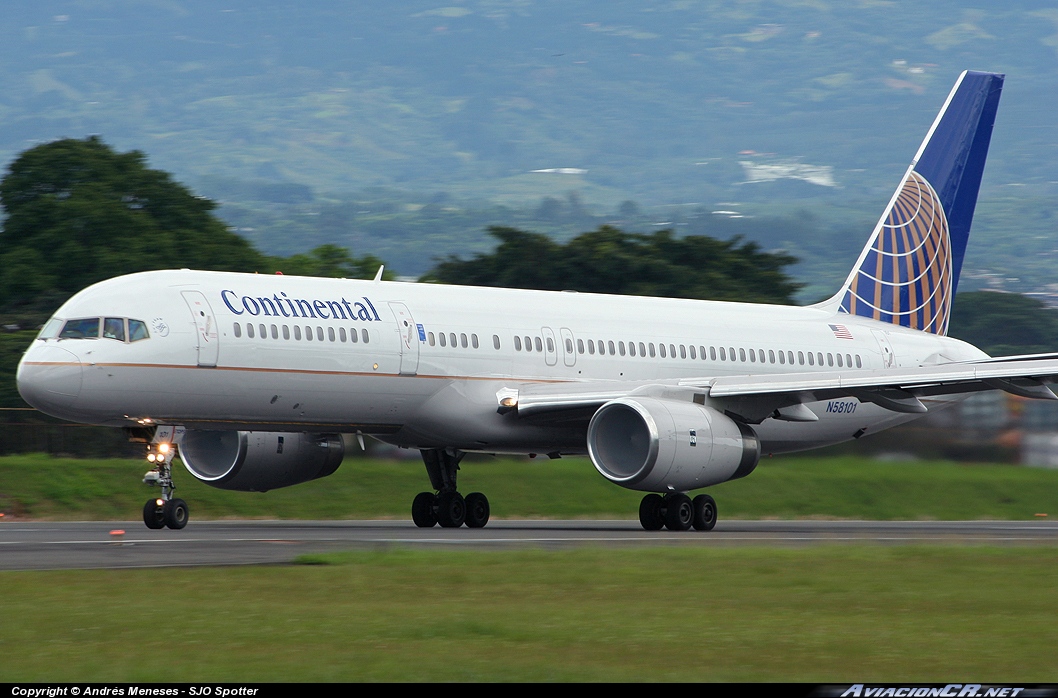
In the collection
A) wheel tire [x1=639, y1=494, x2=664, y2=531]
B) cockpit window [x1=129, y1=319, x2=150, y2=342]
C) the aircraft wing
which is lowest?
wheel tire [x1=639, y1=494, x2=664, y2=531]

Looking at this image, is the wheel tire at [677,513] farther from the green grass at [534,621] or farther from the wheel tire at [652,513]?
the green grass at [534,621]

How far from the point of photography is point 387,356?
25109 millimetres

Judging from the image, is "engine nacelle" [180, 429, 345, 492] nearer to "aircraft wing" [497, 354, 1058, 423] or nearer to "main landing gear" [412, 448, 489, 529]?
"main landing gear" [412, 448, 489, 529]

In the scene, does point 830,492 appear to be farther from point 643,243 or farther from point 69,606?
point 643,243

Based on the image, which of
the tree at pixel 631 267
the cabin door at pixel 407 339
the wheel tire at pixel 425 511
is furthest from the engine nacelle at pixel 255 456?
the tree at pixel 631 267

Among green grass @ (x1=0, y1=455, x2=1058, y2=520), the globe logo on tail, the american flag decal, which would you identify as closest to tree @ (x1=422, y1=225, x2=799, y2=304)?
the globe logo on tail

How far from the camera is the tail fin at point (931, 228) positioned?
1374 inches

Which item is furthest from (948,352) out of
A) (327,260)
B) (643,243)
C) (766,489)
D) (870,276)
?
(327,260)

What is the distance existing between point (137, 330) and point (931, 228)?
65.4 ft

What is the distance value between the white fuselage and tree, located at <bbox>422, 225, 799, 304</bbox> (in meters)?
A: 31.4

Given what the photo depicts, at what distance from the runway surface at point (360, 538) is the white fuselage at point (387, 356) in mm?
1832

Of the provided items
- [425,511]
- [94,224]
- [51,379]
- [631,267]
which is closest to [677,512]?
[425,511]

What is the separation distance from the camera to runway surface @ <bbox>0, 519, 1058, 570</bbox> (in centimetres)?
1738

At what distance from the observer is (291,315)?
2427cm
